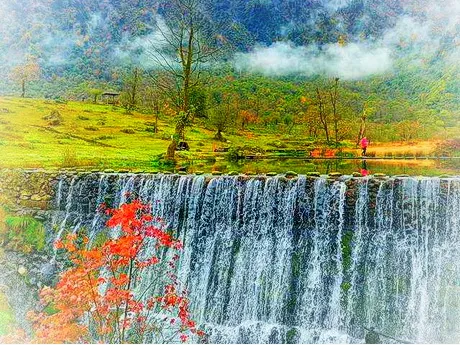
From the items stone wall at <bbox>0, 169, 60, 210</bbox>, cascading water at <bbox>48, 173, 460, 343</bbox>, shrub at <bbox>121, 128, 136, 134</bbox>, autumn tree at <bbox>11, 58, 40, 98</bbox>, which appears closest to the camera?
cascading water at <bbox>48, 173, 460, 343</bbox>

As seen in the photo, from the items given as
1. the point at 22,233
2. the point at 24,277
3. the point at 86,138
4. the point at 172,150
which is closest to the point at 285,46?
the point at 86,138

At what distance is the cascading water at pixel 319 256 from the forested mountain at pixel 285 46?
37.4 feet

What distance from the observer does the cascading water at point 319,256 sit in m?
6.74

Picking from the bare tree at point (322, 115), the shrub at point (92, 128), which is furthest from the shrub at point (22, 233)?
the bare tree at point (322, 115)

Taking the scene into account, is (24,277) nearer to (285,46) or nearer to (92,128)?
(92,128)

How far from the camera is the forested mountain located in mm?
21219

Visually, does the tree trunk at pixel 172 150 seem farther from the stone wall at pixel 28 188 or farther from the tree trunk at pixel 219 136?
the tree trunk at pixel 219 136

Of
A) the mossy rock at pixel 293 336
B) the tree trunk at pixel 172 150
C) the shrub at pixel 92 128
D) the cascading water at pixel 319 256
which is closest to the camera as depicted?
the cascading water at pixel 319 256

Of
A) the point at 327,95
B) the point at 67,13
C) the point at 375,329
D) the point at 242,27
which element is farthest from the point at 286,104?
the point at 375,329

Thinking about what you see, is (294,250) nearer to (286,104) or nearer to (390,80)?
(390,80)

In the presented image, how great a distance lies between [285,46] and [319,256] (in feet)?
101

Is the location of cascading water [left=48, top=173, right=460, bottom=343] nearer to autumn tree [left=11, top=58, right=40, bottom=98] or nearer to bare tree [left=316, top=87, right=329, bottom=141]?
→ bare tree [left=316, top=87, right=329, bottom=141]

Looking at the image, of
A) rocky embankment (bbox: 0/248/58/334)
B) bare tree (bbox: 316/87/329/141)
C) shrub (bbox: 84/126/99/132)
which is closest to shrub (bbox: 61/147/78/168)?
rocky embankment (bbox: 0/248/58/334)

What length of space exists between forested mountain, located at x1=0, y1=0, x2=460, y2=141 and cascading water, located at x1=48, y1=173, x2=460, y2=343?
1139 cm
